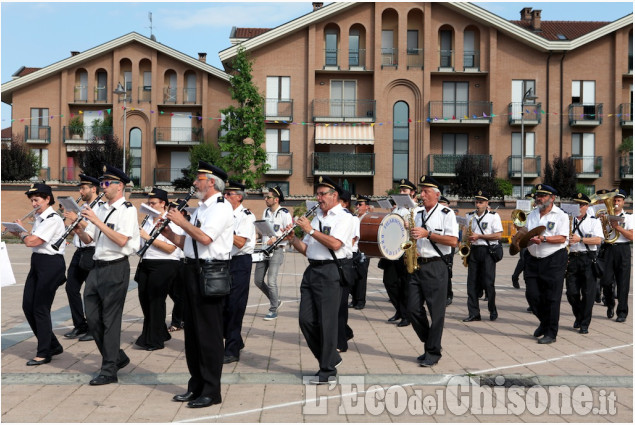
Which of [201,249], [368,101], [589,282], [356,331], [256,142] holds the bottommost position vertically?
[356,331]

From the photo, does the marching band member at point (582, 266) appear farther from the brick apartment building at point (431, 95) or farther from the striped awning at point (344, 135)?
the striped awning at point (344, 135)

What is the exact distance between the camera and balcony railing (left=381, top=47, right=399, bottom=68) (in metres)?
41.9

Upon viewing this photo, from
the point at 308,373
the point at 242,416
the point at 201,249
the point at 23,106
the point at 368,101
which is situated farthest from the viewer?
the point at 23,106

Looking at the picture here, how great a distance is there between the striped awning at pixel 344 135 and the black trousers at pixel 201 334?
35.3m

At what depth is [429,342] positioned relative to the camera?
7742 mm

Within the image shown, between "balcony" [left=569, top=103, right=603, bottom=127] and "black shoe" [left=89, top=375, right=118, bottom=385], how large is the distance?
3988cm

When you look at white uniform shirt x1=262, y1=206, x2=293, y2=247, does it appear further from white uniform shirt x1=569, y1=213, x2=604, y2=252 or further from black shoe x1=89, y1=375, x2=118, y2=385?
white uniform shirt x1=569, y1=213, x2=604, y2=252

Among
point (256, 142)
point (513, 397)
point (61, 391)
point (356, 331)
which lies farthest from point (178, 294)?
point (256, 142)

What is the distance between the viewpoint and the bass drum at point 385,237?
28.0 feet

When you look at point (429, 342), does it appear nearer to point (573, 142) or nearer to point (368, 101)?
point (368, 101)

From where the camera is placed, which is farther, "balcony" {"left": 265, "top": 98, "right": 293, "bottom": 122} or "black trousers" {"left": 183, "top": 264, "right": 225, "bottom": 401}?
"balcony" {"left": 265, "top": 98, "right": 293, "bottom": 122}

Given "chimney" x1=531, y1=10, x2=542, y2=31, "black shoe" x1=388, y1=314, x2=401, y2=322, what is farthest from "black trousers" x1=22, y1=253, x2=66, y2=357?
"chimney" x1=531, y1=10, x2=542, y2=31

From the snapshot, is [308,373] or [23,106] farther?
[23,106]

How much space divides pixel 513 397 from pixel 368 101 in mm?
36480
